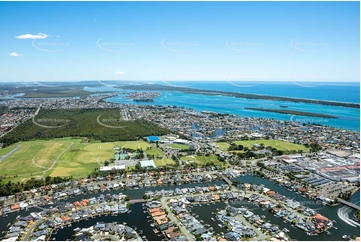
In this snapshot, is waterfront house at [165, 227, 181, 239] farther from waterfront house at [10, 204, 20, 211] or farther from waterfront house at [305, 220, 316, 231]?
waterfront house at [10, 204, 20, 211]

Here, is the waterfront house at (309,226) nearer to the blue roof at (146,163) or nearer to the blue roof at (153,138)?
the blue roof at (146,163)

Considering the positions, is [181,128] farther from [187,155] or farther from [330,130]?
[330,130]

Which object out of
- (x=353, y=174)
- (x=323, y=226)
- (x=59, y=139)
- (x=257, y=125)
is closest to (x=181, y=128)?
(x=257, y=125)

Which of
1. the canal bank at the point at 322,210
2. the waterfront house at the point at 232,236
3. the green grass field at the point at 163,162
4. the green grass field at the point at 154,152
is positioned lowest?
the canal bank at the point at 322,210

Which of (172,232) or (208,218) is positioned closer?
(172,232)

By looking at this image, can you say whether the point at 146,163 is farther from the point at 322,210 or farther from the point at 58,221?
the point at 322,210

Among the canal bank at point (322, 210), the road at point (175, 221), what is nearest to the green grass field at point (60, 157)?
the road at point (175, 221)

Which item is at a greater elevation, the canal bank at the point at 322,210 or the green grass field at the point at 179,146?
the green grass field at the point at 179,146

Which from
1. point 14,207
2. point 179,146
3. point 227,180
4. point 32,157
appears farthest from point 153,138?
point 14,207
